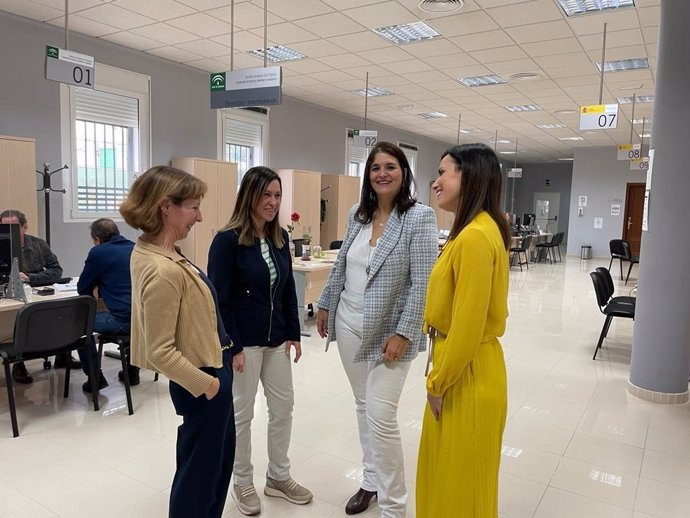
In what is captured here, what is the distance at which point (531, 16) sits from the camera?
534cm

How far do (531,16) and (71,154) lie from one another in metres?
5.48

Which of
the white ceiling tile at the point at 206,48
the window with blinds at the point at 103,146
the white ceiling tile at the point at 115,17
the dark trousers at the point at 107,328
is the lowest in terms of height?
the dark trousers at the point at 107,328

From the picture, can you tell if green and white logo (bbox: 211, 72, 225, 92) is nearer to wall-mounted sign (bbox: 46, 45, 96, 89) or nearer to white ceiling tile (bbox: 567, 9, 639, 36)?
wall-mounted sign (bbox: 46, 45, 96, 89)

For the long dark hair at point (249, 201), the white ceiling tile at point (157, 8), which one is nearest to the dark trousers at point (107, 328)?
the long dark hair at point (249, 201)

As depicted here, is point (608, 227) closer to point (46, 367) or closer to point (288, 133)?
point (288, 133)

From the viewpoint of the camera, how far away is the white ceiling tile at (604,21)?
5.21 metres

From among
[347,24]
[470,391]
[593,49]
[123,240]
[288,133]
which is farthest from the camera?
[288,133]

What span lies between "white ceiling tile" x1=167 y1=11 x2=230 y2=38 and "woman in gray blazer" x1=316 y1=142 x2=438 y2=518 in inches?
170

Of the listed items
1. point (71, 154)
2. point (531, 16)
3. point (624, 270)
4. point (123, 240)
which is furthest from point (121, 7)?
point (624, 270)

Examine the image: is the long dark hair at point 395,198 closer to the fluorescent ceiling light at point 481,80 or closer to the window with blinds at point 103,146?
the window with blinds at point 103,146

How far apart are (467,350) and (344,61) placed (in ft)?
20.9

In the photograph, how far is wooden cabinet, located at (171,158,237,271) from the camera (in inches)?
291

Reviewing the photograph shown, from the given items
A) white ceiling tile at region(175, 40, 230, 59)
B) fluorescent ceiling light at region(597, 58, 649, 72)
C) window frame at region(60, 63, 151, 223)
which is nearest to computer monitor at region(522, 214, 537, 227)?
fluorescent ceiling light at region(597, 58, 649, 72)

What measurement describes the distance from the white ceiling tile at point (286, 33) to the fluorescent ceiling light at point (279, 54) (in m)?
0.34
